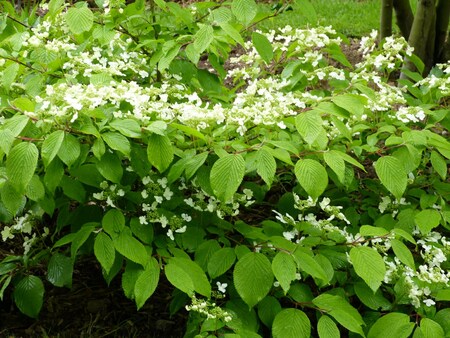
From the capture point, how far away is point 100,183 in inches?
89.8

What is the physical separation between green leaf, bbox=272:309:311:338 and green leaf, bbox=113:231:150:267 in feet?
1.72

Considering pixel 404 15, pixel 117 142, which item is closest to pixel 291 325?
pixel 117 142

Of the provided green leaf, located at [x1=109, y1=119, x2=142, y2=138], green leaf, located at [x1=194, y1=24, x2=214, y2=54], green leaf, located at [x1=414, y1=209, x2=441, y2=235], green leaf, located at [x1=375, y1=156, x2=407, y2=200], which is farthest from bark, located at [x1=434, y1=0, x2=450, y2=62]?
green leaf, located at [x1=109, y1=119, x2=142, y2=138]

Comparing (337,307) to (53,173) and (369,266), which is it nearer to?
(369,266)

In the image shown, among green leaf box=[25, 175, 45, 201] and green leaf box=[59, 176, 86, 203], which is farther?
green leaf box=[59, 176, 86, 203]

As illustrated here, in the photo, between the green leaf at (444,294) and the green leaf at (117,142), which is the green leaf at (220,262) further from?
the green leaf at (444,294)

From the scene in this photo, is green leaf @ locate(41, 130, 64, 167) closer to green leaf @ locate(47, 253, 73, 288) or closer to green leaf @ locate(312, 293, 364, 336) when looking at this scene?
green leaf @ locate(47, 253, 73, 288)

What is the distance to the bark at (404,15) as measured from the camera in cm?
476

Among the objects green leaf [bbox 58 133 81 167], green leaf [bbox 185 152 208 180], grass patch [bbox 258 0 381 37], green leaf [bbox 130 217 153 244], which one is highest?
green leaf [bbox 58 133 81 167]

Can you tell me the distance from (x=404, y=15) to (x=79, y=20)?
3257 millimetres

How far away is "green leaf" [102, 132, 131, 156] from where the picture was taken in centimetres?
192

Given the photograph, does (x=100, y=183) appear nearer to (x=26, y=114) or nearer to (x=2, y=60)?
(x=26, y=114)

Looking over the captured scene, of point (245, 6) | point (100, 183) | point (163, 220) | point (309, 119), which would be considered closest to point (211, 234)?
point (163, 220)

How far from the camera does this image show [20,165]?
1.86 meters
